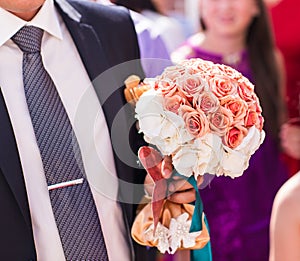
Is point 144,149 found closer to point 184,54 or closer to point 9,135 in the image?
point 9,135

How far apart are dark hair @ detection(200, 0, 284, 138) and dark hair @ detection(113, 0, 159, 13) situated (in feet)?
2.43

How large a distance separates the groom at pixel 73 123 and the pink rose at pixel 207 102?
22 cm

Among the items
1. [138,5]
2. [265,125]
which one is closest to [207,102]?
[265,125]

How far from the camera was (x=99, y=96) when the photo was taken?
2.47m

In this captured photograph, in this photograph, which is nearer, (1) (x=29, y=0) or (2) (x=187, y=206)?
(1) (x=29, y=0)

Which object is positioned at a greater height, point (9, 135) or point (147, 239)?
point (9, 135)

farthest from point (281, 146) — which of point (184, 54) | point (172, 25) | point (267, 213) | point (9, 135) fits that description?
point (9, 135)

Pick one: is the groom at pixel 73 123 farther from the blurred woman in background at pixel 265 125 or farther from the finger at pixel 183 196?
the blurred woman in background at pixel 265 125

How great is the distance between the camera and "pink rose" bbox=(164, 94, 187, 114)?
2234 millimetres

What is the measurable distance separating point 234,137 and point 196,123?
0.13 m

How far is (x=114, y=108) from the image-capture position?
2.49 metres

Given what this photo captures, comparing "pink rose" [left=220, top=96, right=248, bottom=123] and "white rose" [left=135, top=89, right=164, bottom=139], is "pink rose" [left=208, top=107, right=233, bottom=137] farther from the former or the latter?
"white rose" [left=135, top=89, right=164, bottom=139]

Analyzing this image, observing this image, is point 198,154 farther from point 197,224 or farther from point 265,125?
point 265,125

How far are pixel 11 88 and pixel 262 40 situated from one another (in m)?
2.54
